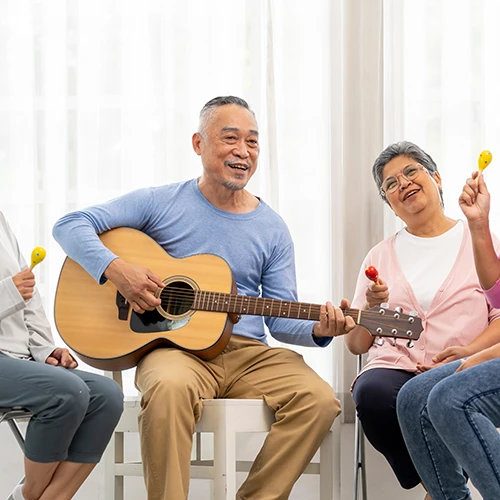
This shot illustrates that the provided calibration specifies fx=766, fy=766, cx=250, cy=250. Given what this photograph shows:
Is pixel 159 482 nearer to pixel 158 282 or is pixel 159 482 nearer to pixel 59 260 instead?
pixel 158 282

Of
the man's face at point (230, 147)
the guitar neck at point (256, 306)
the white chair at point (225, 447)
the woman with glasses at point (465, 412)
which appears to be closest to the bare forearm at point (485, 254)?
the woman with glasses at point (465, 412)

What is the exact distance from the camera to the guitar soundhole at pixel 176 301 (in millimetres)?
2156

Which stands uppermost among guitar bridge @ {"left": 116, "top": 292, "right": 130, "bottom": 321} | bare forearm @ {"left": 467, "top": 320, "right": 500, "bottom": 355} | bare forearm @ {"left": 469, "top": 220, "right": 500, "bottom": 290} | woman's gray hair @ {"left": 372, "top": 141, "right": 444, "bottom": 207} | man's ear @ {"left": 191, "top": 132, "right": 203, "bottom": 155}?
man's ear @ {"left": 191, "top": 132, "right": 203, "bottom": 155}

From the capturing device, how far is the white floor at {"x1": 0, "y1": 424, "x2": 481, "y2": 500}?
270 cm

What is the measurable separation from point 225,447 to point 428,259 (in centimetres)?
83

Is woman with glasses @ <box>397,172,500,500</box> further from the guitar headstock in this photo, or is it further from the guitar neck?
the guitar neck

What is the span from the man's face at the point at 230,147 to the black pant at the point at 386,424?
752 mm

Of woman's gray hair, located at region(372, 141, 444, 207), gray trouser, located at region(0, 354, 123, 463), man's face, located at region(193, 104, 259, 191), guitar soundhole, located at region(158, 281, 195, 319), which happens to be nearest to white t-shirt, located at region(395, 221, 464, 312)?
woman's gray hair, located at region(372, 141, 444, 207)

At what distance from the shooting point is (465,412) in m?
1.66

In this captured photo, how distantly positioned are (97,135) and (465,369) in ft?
5.37

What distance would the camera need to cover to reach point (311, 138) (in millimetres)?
2799

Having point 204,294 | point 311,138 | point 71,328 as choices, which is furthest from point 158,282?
point 311,138

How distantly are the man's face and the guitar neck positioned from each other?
1.36ft

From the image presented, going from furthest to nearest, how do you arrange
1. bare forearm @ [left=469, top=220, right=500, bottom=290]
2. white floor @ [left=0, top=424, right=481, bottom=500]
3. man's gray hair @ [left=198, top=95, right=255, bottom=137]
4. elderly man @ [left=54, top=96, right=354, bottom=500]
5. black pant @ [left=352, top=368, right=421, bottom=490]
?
white floor @ [left=0, top=424, right=481, bottom=500], man's gray hair @ [left=198, top=95, right=255, bottom=137], black pant @ [left=352, top=368, right=421, bottom=490], elderly man @ [left=54, top=96, right=354, bottom=500], bare forearm @ [left=469, top=220, right=500, bottom=290]
